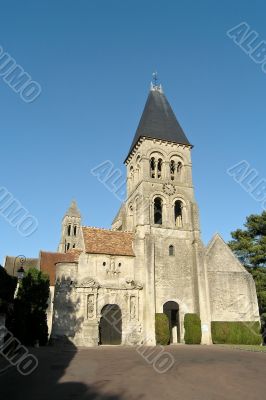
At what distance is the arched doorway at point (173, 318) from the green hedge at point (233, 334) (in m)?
2.94

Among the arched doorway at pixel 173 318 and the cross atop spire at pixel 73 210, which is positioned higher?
the cross atop spire at pixel 73 210

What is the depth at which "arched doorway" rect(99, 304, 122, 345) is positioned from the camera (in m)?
26.0

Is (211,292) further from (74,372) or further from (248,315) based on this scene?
(74,372)

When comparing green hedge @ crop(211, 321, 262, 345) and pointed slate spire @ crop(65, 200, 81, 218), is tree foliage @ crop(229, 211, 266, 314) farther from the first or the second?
pointed slate spire @ crop(65, 200, 81, 218)

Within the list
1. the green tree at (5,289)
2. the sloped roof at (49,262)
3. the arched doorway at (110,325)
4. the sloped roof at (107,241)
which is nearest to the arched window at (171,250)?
the sloped roof at (107,241)

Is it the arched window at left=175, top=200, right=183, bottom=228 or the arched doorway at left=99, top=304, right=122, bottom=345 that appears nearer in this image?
the arched doorway at left=99, top=304, right=122, bottom=345

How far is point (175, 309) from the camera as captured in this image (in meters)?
27.8

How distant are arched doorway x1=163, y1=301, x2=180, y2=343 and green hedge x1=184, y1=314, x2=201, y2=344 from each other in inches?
48.0

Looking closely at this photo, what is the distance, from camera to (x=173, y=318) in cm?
2856

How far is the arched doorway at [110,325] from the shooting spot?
85.3ft

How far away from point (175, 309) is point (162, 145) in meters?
15.4

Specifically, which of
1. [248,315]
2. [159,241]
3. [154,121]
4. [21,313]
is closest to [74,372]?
[21,313]

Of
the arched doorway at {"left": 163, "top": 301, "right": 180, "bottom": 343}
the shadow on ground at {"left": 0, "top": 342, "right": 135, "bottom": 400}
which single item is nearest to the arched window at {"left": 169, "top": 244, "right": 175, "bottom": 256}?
the arched doorway at {"left": 163, "top": 301, "right": 180, "bottom": 343}

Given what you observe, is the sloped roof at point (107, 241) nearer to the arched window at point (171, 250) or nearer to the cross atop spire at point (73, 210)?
the arched window at point (171, 250)
